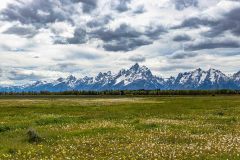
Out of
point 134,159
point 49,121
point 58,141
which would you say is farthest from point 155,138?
point 49,121

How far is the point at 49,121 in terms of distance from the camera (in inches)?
1458

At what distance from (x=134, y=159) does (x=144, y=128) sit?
43.3 feet

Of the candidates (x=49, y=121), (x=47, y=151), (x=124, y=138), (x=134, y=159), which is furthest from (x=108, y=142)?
(x=49, y=121)

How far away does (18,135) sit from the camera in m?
26.6

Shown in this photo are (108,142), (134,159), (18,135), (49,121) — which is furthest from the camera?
(49,121)

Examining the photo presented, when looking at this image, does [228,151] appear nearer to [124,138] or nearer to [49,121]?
[124,138]

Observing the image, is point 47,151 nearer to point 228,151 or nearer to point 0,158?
point 0,158

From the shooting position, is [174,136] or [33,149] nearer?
[33,149]

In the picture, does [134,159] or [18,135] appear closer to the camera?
[134,159]

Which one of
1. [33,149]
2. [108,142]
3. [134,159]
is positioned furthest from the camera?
[108,142]

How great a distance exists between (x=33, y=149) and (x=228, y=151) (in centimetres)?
970

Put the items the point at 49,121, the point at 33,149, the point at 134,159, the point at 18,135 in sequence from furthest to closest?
the point at 49,121, the point at 18,135, the point at 33,149, the point at 134,159

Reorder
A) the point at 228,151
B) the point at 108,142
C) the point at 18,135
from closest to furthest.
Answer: the point at 228,151
the point at 108,142
the point at 18,135

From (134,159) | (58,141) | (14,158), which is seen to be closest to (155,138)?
(58,141)
